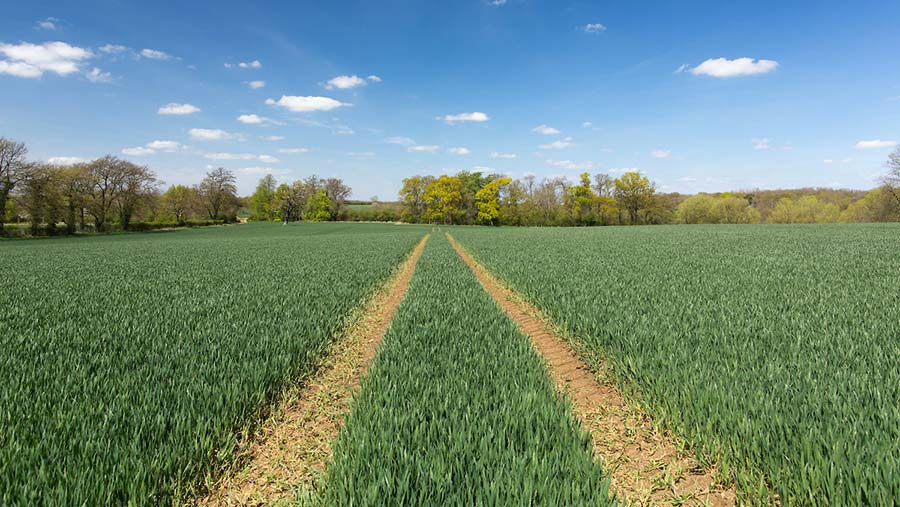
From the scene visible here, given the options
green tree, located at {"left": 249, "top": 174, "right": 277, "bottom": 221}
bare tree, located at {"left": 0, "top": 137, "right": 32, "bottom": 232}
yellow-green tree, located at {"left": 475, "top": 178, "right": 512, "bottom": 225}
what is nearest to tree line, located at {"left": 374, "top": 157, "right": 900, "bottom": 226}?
yellow-green tree, located at {"left": 475, "top": 178, "right": 512, "bottom": 225}

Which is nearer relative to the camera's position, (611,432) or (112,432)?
(112,432)

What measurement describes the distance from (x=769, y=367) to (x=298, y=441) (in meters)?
5.02

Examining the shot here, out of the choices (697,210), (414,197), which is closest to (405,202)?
(414,197)

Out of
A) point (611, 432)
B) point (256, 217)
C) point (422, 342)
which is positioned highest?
point (256, 217)

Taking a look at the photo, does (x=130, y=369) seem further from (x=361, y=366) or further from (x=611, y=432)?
(x=611, y=432)

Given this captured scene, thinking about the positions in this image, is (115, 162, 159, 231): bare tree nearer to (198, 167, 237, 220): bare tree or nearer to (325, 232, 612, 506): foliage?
(198, 167, 237, 220): bare tree

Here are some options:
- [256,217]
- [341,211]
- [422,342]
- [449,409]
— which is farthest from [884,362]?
[256,217]

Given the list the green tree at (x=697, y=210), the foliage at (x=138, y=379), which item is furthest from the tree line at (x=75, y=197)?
the green tree at (x=697, y=210)

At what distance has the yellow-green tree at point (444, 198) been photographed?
79.2 m

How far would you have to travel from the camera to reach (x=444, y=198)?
78938 mm

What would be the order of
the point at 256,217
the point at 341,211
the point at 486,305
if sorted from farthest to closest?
1. the point at 256,217
2. the point at 341,211
3. the point at 486,305

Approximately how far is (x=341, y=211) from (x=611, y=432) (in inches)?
3895

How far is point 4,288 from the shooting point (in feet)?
34.8

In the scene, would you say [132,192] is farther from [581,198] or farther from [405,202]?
[581,198]
